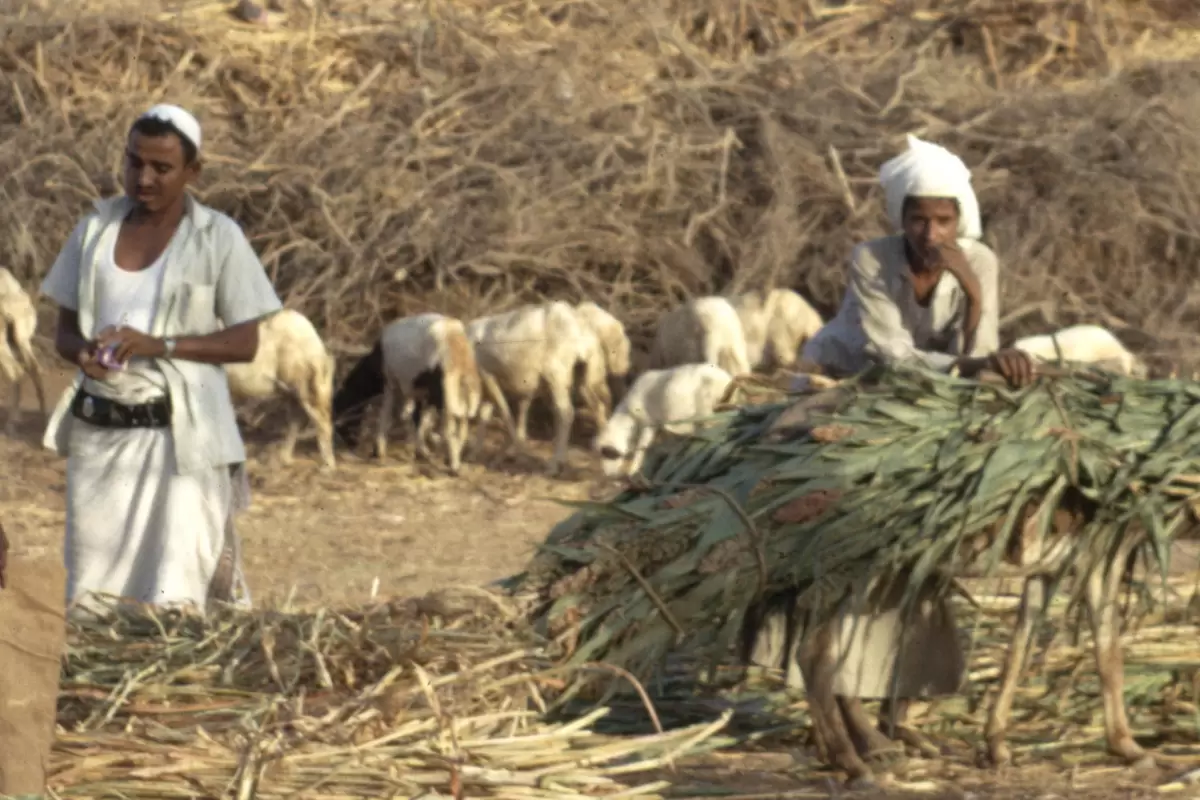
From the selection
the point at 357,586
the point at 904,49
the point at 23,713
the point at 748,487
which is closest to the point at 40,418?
the point at 357,586

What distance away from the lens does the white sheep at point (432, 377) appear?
1203 centimetres

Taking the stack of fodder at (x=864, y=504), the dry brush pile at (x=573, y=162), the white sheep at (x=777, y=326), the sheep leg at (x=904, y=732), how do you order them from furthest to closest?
1. the dry brush pile at (x=573, y=162)
2. the white sheep at (x=777, y=326)
3. the sheep leg at (x=904, y=732)
4. the stack of fodder at (x=864, y=504)

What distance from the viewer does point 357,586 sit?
350 inches

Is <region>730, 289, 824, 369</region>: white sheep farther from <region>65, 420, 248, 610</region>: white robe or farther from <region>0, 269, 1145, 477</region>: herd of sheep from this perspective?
<region>65, 420, 248, 610</region>: white robe

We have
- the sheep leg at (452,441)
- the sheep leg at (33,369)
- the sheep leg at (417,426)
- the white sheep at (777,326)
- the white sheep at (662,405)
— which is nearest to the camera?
the white sheep at (662,405)

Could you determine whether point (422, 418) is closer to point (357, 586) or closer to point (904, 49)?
point (357, 586)

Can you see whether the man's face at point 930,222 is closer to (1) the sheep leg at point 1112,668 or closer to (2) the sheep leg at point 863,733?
(1) the sheep leg at point 1112,668

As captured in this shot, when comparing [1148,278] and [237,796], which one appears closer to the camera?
[237,796]

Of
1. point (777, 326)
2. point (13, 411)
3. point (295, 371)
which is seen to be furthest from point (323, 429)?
point (777, 326)

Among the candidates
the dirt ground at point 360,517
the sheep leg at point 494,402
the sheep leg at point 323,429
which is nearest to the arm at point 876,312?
the dirt ground at point 360,517

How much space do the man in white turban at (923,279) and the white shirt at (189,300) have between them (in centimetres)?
164

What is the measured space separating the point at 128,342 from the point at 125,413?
0.95ft

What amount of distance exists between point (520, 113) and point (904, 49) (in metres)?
3.28

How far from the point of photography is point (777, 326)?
12.6 metres
